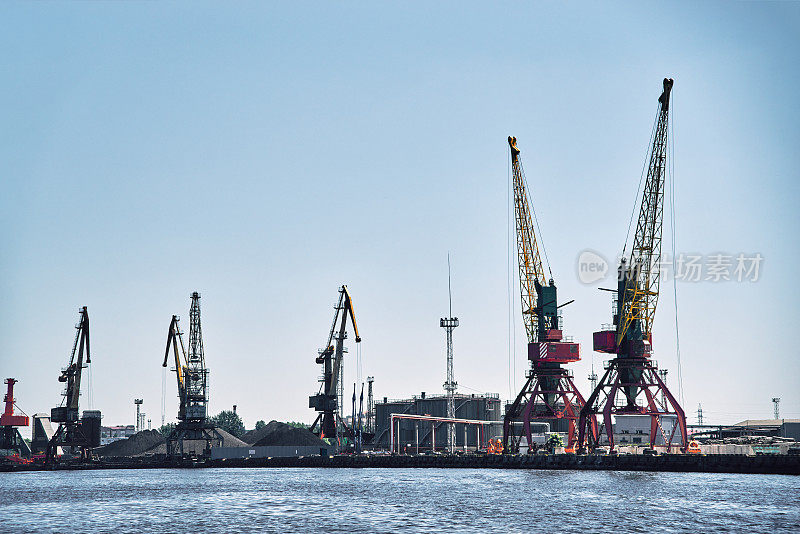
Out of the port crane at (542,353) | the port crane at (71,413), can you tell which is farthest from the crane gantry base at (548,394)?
the port crane at (71,413)

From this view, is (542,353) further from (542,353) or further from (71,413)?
(71,413)

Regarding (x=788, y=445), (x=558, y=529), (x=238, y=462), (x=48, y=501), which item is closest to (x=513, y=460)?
(x=788, y=445)

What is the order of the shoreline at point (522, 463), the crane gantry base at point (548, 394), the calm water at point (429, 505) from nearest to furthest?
the calm water at point (429, 505), the shoreline at point (522, 463), the crane gantry base at point (548, 394)

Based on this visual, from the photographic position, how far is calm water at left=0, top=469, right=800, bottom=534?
64500 mm

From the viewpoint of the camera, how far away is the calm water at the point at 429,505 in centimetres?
6450

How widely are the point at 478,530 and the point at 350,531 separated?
27.4 feet

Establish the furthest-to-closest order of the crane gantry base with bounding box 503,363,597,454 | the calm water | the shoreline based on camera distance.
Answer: the crane gantry base with bounding box 503,363,597,454 < the shoreline < the calm water

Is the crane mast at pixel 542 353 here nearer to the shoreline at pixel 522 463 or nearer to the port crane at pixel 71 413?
the shoreline at pixel 522 463

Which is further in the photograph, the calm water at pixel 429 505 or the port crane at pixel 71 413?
the port crane at pixel 71 413

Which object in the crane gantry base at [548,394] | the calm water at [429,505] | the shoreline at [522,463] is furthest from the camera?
the crane gantry base at [548,394]

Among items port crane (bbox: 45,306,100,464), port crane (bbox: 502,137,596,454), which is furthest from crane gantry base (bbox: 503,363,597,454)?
port crane (bbox: 45,306,100,464)

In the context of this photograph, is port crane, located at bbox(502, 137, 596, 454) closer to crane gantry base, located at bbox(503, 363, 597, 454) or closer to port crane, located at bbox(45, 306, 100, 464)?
crane gantry base, located at bbox(503, 363, 597, 454)

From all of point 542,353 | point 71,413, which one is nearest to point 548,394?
point 542,353

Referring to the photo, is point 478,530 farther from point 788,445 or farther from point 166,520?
point 788,445
